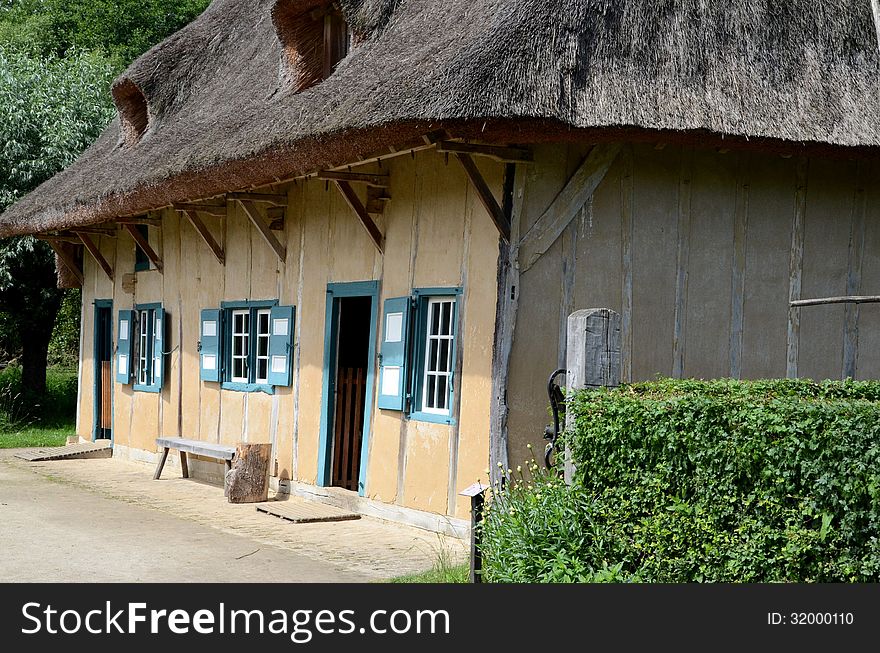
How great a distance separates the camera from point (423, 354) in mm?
9195

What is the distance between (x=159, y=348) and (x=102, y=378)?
2670 millimetres

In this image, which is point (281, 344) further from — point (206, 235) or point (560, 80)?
point (560, 80)

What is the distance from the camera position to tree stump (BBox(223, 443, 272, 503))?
10.7 metres

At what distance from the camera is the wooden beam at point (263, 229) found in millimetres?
10906

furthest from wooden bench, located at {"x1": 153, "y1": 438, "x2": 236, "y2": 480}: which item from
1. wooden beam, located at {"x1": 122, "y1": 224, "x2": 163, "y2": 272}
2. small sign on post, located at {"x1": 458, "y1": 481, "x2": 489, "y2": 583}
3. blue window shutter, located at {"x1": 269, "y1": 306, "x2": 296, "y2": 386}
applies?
small sign on post, located at {"x1": 458, "y1": 481, "x2": 489, "y2": 583}

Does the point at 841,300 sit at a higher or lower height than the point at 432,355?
higher

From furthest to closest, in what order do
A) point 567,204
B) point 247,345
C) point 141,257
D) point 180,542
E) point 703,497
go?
point 141,257 < point 247,345 < point 180,542 < point 567,204 < point 703,497

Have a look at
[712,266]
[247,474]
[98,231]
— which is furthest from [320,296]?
[98,231]

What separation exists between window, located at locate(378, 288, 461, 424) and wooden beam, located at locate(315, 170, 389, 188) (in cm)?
102

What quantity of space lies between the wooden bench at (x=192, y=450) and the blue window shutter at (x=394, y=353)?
2439 millimetres

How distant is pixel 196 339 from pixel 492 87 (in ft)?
21.5

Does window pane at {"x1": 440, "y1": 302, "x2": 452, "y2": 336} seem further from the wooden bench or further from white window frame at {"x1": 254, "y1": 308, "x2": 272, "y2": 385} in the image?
the wooden bench

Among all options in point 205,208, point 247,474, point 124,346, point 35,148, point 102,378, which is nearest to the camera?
point 247,474

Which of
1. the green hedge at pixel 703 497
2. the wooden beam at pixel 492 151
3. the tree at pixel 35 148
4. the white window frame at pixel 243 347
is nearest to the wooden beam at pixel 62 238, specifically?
the tree at pixel 35 148
